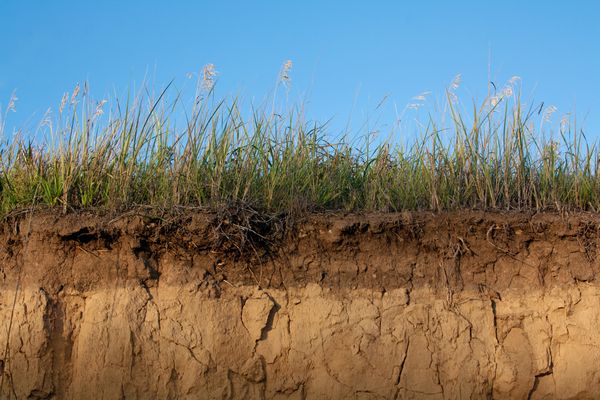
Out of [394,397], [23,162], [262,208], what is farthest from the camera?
[23,162]

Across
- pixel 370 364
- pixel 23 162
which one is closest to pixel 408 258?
pixel 370 364

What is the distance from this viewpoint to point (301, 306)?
485 cm

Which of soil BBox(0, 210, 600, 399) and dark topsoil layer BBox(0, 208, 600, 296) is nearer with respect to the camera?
soil BBox(0, 210, 600, 399)

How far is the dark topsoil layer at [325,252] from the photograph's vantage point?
192 inches

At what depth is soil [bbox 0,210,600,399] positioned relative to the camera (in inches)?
186

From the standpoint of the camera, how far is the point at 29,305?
15.9ft

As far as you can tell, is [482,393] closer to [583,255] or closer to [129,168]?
[583,255]

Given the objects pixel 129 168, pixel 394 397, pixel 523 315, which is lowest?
pixel 394 397

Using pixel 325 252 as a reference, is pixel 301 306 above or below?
below

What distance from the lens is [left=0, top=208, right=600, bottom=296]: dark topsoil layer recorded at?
488cm

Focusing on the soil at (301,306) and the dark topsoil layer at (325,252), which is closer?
the soil at (301,306)

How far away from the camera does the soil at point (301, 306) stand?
4730mm

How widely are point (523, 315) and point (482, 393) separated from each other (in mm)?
599

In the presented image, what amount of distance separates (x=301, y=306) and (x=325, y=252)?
410mm
